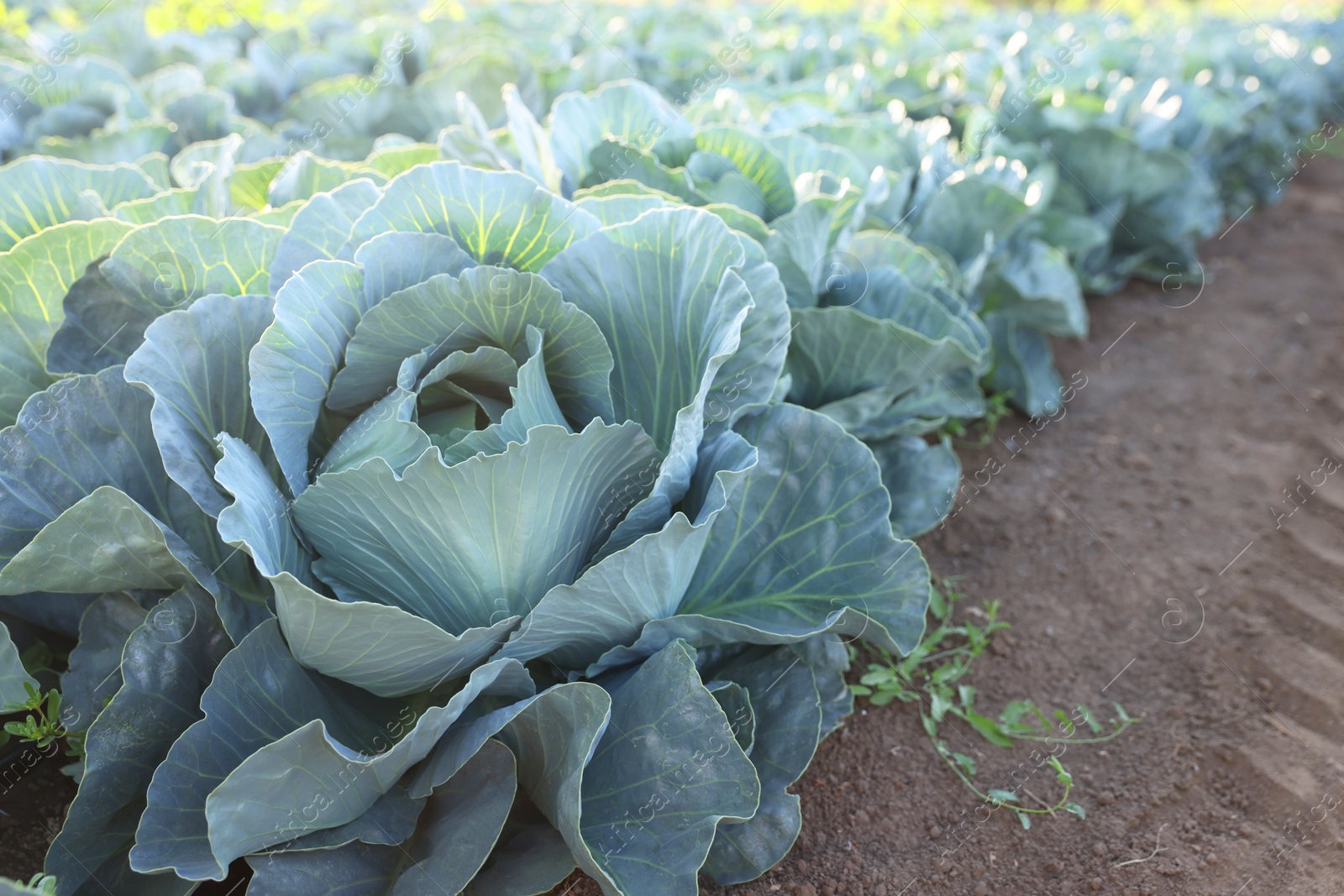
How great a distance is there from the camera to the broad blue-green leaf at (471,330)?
160 centimetres

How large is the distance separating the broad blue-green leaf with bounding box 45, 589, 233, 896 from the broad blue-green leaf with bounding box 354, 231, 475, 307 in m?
0.65

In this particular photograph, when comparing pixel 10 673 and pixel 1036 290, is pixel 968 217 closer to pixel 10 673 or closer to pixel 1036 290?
pixel 1036 290

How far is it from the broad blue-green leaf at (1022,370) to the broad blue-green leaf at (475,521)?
2.59 m

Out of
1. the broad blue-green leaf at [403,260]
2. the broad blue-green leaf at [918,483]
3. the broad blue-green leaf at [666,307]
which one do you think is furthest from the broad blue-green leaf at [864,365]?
the broad blue-green leaf at [403,260]

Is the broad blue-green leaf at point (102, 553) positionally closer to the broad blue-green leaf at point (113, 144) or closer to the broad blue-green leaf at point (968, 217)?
the broad blue-green leaf at point (113, 144)

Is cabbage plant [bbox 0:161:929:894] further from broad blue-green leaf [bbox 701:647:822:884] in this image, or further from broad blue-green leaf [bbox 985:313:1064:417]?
broad blue-green leaf [bbox 985:313:1064:417]

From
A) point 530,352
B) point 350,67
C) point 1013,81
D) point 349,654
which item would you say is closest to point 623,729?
point 349,654

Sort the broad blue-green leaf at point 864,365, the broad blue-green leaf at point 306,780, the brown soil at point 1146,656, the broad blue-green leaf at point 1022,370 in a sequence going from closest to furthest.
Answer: the broad blue-green leaf at point 306,780 < the brown soil at point 1146,656 < the broad blue-green leaf at point 864,365 < the broad blue-green leaf at point 1022,370

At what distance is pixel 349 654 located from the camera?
154cm

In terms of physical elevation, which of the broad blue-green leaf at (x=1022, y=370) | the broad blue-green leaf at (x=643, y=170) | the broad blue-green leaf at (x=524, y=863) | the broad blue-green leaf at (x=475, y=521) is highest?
the broad blue-green leaf at (x=643, y=170)

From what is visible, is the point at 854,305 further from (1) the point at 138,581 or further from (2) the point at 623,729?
(1) the point at 138,581

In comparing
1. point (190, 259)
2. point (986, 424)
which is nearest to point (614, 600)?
point (190, 259)

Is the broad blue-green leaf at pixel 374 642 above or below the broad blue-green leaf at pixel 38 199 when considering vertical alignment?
below

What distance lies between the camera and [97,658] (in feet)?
5.52
